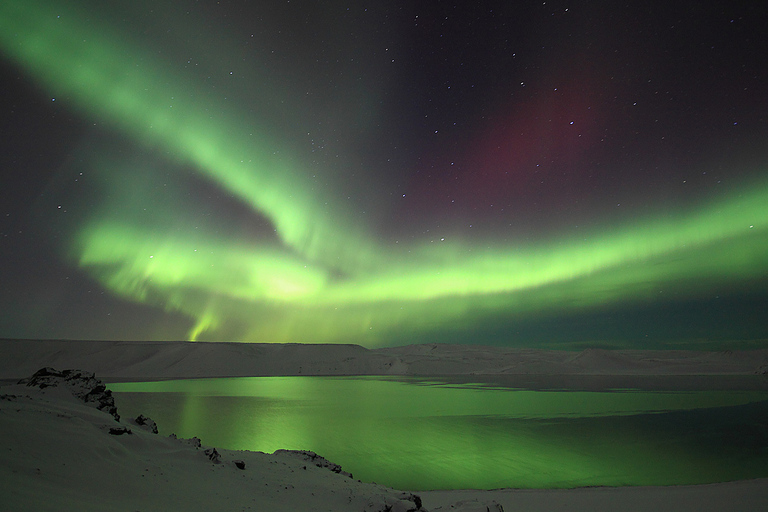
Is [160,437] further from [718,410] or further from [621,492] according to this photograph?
[718,410]

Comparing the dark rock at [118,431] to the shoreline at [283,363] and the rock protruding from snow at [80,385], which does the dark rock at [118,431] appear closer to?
the rock protruding from snow at [80,385]

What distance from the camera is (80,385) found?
32.7ft

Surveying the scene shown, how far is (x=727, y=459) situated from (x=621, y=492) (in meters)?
7.60

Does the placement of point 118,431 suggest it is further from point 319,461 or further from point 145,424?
point 319,461

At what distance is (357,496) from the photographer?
24.2 ft

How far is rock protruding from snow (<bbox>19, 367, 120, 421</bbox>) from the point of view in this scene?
958 centimetres

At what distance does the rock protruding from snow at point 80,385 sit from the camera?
9.58 meters

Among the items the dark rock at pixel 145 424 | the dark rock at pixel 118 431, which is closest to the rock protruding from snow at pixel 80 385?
Result: the dark rock at pixel 145 424

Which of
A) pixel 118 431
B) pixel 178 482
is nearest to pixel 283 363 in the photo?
pixel 118 431

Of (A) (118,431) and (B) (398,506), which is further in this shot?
(A) (118,431)

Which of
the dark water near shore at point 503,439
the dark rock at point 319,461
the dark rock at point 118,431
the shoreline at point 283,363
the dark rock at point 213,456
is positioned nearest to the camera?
the dark rock at point 118,431

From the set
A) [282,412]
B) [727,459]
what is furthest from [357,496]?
[282,412]

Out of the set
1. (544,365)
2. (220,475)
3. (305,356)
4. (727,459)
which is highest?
(544,365)

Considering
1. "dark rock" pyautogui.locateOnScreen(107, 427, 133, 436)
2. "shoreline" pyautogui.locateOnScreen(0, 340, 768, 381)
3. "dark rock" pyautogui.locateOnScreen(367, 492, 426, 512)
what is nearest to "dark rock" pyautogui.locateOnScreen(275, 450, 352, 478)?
"dark rock" pyautogui.locateOnScreen(367, 492, 426, 512)
